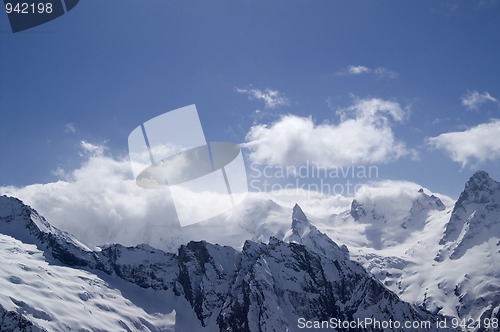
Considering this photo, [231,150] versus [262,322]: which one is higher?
[231,150]

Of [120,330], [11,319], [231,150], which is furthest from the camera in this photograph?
[120,330]

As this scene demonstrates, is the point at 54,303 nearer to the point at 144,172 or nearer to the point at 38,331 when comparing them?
the point at 38,331

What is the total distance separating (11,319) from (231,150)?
11549cm

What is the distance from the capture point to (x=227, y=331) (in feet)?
656

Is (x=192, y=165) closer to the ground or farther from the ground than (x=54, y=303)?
farther from the ground

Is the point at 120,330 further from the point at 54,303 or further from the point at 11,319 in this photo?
the point at 11,319

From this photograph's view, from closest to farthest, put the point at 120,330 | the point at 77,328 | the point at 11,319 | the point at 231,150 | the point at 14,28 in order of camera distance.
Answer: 1. the point at 14,28
2. the point at 231,150
3. the point at 11,319
4. the point at 77,328
5. the point at 120,330

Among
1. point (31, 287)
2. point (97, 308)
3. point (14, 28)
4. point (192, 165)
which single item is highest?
point (14, 28)

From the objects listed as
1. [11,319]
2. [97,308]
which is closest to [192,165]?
[11,319]

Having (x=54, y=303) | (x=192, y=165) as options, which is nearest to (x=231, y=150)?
(x=192, y=165)

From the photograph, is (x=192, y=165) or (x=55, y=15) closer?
(x=55, y=15)

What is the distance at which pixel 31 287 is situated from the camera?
189000 mm

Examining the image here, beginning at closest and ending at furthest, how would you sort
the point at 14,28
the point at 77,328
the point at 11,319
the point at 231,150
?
1. the point at 14,28
2. the point at 231,150
3. the point at 11,319
4. the point at 77,328

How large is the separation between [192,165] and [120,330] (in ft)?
458
